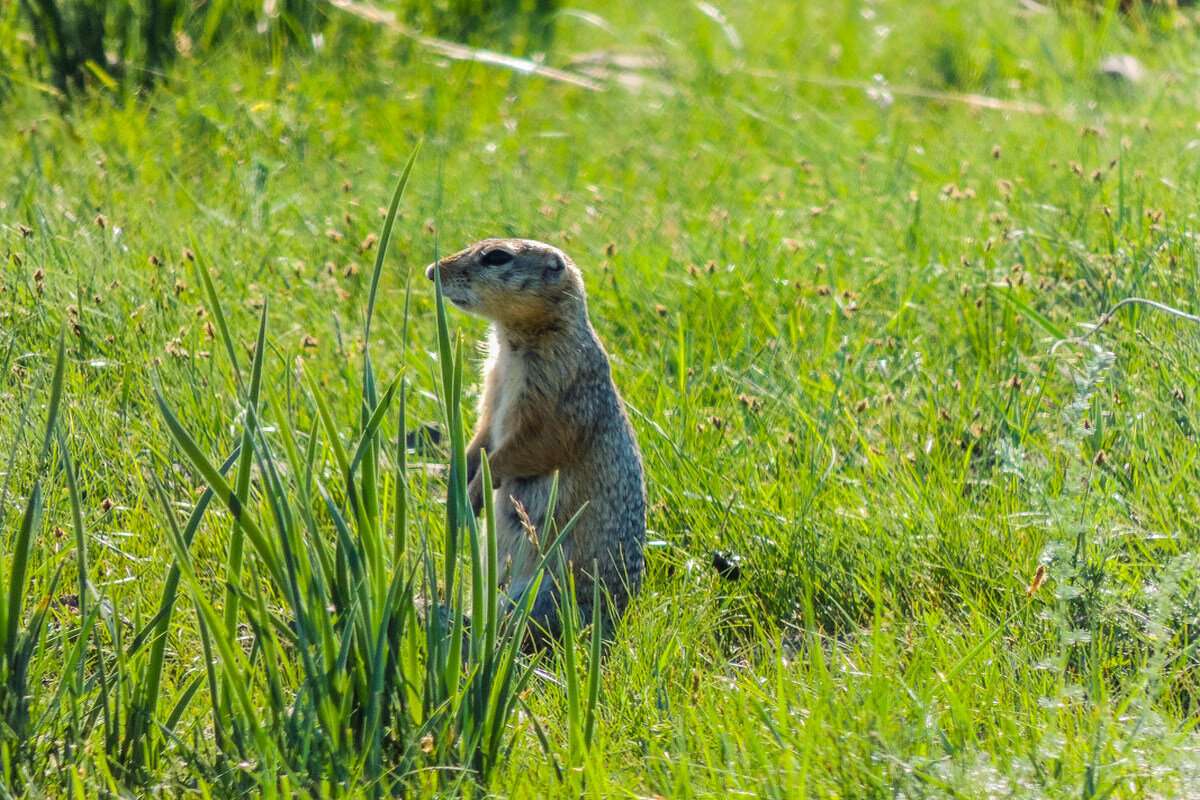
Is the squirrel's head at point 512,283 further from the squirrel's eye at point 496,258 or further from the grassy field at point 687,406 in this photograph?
the grassy field at point 687,406

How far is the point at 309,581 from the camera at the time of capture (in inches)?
93.3

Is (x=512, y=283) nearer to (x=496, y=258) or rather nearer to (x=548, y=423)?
(x=496, y=258)

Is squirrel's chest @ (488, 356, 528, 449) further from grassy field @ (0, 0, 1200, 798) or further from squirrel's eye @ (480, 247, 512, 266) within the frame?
squirrel's eye @ (480, 247, 512, 266)

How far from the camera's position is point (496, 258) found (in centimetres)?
374

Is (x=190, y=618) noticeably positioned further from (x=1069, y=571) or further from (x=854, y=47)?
(x=854, y=47)

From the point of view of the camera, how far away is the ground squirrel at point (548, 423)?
11.5 feet

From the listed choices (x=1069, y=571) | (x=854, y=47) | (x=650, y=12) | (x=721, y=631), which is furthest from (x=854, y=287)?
(x=650, y=12)

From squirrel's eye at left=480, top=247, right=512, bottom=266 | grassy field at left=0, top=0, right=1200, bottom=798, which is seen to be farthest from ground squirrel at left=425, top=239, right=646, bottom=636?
grassy field at left=0, top=0, right=1200, bottom=798

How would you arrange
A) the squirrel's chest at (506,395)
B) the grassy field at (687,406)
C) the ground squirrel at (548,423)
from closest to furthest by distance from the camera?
the grassy field at (687,406)
the ground squirrel at (548,423)
the squirrel's chest at (506,395)

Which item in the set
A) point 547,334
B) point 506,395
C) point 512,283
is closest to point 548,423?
point 506,395

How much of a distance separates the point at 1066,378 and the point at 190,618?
261 centimetres

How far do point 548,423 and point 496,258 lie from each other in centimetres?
50

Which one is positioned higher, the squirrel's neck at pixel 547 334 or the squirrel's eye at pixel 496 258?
the squirrel's eye at pixel 496 258

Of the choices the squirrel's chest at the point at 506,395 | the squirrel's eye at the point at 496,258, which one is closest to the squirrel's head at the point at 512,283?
the squirrel's eye at the point at 496,258
